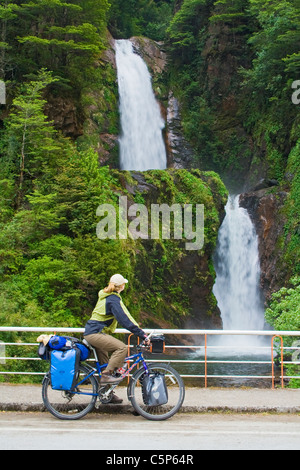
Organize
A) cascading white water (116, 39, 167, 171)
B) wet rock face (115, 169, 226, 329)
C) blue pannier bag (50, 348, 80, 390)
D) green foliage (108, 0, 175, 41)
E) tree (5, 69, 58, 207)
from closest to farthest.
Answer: blue pannier bag (50, 348, 80, 390) → tree (5, 69, 58, 207) → wet rock face (115, 169, 226, 329) → cascading white water (116, 39, 167, 171) → green foliage (108, 0, 175, 41)

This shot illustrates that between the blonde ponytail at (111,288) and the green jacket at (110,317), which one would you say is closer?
the green jacket at (110,317)

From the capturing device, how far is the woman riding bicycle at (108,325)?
20.1ft

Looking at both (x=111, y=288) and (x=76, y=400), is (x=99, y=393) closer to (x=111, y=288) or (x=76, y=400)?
(x=76, y=400)

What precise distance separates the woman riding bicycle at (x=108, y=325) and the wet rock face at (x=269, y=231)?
68.5ft

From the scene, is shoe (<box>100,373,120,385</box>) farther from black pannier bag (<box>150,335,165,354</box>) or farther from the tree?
the tree

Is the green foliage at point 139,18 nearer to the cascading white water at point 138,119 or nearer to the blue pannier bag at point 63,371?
the cascading white water at point 138,119

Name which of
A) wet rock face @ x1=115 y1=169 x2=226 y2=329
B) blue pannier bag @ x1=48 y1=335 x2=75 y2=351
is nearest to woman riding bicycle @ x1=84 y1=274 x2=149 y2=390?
blue pannier bag @ x1=48 y1=335 x2=75 y2=351

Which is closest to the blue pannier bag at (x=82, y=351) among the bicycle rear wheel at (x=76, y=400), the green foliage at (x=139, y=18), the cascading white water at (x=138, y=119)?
the bicycle rear wheel at (x=76, y=400)

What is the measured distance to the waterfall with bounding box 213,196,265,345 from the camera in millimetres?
26984

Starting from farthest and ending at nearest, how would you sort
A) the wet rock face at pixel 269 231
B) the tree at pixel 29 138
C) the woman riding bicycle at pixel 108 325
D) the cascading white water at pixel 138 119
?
the cascading white water at pixel 138 119
the wet rock face at pixel 269 231
the tree at pixel 29 138
the woman riding bicycle at pixel 108 325

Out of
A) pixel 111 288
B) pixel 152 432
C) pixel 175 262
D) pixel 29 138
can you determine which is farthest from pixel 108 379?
pixel 175 262

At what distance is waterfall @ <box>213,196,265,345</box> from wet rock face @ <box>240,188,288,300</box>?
0.41 m

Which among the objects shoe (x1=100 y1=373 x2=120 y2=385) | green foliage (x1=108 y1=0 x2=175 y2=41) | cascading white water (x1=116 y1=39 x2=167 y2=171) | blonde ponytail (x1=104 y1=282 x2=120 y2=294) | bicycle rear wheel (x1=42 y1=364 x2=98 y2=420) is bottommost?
bicycle rear wheel (x1=42 y1=364 x2=98 y2=420)

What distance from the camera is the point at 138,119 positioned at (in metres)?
32.2
